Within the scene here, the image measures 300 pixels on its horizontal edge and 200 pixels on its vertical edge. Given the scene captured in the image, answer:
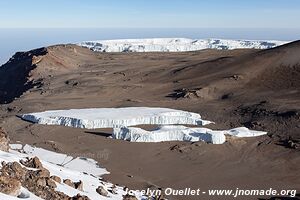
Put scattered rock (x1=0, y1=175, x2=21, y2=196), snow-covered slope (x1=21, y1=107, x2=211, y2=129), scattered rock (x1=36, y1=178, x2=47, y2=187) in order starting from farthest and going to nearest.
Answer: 1. snow-covered slope (x1=21, y1=107, x2=211, y2=129)
2. scattered rock (x1=36, y1=178, x2=47, y2=187)
3. scattered rock (x1=0, y1=175, x2=21, y2=196)

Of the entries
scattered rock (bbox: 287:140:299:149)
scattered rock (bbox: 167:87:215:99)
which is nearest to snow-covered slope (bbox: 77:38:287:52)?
scattered rock (bbox: 167:87:215:99)

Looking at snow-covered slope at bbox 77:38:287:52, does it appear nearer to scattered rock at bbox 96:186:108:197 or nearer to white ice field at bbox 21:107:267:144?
white ice field at bbox 21:107:267:144

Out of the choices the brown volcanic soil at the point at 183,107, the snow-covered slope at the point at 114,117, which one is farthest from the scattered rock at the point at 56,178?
the snow-covered slope at the point at 114,117

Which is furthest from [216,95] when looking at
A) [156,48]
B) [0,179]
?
[156,48]

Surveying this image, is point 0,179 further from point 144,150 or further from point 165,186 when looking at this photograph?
point 144,150

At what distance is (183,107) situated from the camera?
3297 centimetres

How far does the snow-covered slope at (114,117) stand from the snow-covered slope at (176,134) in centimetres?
244

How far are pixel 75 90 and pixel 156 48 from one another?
64165 mm

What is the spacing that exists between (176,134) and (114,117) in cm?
499

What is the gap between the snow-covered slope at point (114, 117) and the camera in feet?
93.0

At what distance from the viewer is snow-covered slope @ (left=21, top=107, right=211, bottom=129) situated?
93.0 ft

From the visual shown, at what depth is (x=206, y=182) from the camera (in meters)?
19.8

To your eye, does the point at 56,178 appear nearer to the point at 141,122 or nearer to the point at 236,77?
the point at 141,122

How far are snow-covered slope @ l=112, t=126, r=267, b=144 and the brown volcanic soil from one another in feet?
1.44
